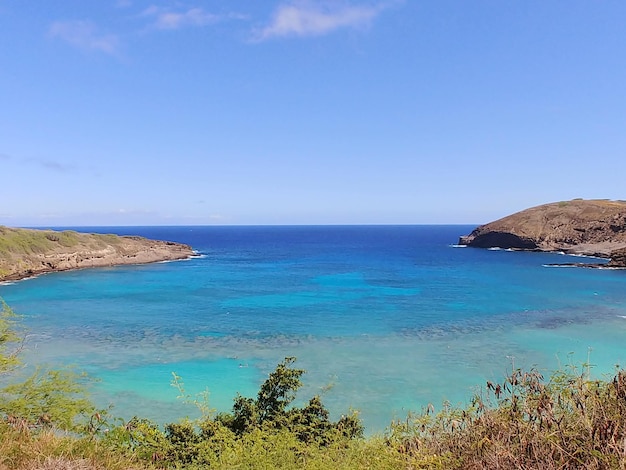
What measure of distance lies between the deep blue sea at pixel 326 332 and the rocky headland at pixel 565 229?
37.9m

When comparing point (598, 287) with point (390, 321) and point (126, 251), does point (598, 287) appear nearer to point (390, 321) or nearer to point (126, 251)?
point (390, 321)

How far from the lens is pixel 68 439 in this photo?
27.2ft

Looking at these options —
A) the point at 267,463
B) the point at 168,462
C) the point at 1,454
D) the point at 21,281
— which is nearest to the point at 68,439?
the point at 1,454

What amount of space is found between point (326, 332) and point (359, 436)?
751 inches

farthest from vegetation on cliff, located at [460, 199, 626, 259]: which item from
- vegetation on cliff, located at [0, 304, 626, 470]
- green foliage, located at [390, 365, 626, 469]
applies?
green foliage, located at [390, 365, 626, 469]

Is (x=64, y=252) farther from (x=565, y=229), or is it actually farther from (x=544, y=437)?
(x=565, y=229)

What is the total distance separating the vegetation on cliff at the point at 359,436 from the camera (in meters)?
6.26

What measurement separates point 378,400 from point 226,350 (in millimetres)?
12316

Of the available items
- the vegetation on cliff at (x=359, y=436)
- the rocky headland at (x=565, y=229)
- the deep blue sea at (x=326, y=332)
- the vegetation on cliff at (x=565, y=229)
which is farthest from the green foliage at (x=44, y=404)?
the vegetation on cliff at (x=565, y=229)

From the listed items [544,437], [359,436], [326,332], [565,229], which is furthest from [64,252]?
[565,229]

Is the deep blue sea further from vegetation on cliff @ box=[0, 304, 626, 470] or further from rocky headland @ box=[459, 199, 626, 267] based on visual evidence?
rocky headland @ box=[459, 199, 626, 267]

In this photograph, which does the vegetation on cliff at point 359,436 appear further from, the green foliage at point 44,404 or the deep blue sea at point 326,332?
the deep blue sea at point 326,332

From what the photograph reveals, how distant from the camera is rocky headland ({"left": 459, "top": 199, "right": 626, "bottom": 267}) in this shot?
94.4 m

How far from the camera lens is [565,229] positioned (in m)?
102
